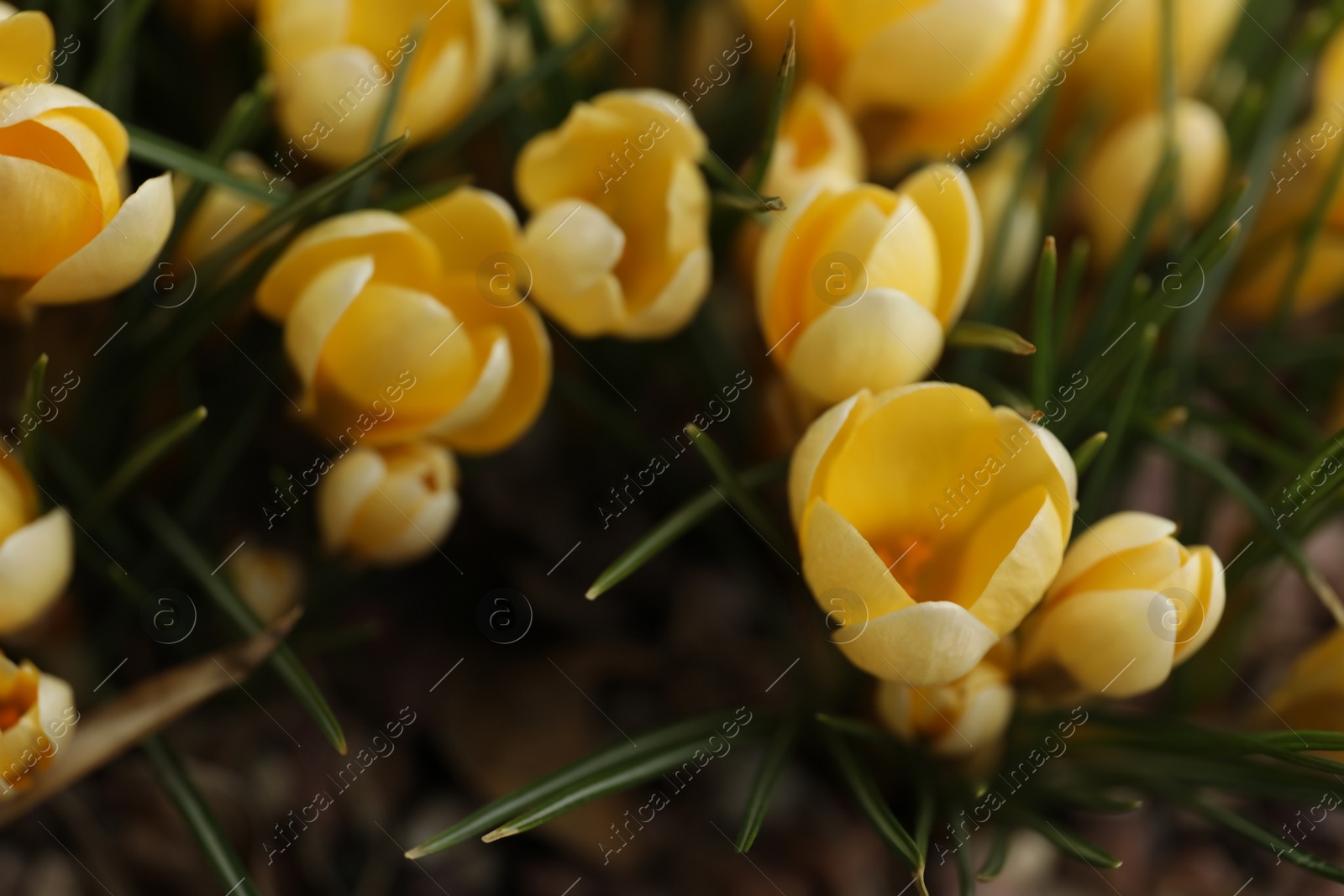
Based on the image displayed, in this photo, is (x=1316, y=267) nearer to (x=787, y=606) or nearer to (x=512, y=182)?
(x=787, y=606)

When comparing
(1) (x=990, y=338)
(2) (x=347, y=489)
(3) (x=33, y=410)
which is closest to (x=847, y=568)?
(1) (x=990, y=338)

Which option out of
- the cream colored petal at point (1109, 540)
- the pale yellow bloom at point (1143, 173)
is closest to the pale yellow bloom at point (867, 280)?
the cream colored petal at point (1109, 540)

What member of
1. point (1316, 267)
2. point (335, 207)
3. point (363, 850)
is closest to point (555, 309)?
point (335, 207)

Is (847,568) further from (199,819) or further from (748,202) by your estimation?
(199,819)

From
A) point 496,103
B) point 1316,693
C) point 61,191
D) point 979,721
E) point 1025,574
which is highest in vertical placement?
point 61,191

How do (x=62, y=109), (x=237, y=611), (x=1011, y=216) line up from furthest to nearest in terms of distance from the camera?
(x=1011, y=216) → (x=237, y=611) → (x=62, y=109)

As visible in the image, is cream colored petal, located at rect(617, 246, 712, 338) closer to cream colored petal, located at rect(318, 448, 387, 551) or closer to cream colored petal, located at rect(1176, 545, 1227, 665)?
cream colored petal, located at rect(318, 448, 387, 551)

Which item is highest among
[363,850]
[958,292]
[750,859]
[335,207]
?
[335,207]
